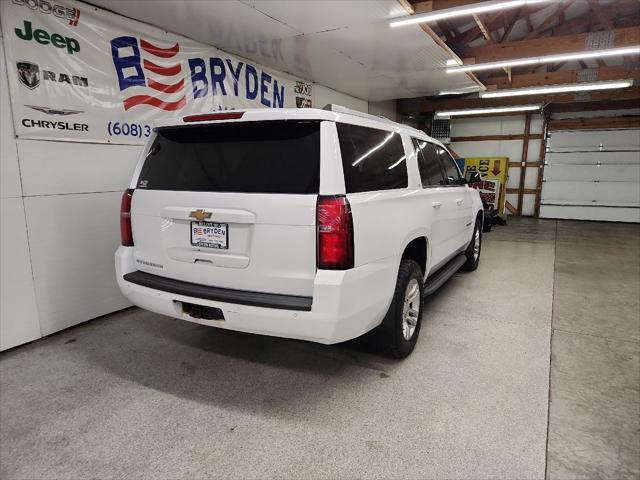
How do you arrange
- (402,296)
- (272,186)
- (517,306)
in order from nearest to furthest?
(272,186), (402,296), (517,306)

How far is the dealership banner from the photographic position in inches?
122

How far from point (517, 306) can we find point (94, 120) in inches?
185

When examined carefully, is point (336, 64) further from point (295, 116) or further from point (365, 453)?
point (365, 453)

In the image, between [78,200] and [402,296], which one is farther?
[78,200]

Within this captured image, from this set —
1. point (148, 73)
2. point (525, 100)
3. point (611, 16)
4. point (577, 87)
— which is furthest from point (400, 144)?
point (525, 100)

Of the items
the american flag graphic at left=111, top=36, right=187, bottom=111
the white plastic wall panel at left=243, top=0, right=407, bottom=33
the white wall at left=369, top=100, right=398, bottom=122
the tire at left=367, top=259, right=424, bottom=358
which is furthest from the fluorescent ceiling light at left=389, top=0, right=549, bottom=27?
the white wall at left=369, top=100, right=398, bottom=122

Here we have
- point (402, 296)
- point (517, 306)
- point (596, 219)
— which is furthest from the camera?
point (596, 219)

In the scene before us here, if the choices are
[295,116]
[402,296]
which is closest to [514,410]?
[402,296]

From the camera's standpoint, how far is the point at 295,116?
210 centimetres

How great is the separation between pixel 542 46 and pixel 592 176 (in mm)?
7034

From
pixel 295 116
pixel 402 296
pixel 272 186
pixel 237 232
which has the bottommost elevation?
pixel 402 296

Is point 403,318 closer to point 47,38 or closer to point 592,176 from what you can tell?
point 47,38

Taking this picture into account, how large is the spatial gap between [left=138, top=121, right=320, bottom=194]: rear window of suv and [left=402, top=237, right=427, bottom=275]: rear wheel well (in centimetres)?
124

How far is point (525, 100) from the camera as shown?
10383 mm
